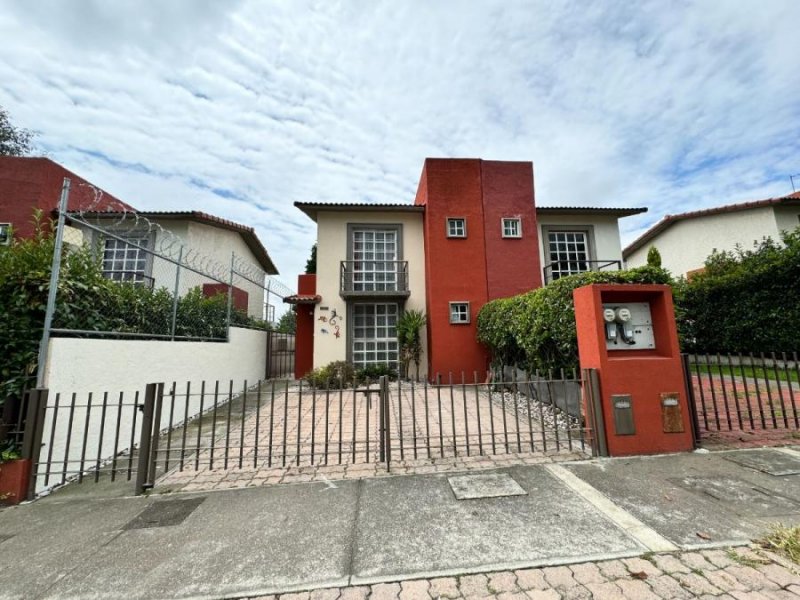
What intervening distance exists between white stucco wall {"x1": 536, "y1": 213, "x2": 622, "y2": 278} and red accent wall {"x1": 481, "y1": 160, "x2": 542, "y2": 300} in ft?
4.19

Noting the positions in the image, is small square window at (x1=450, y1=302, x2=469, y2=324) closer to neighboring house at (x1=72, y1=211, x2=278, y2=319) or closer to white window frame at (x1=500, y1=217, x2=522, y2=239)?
white window frame at (x1=500, y1=217, x2=522, y2=239)

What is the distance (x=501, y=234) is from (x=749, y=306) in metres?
7.10

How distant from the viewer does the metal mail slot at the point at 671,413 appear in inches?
164

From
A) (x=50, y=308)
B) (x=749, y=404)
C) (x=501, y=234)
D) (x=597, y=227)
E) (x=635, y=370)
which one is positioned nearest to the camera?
(x=50, y=308)

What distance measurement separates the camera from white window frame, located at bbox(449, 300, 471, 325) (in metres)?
10.9

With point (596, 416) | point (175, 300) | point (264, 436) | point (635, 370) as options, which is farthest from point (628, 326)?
point (175, 300)

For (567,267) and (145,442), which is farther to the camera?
(567,267)

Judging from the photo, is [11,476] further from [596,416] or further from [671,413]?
[671,413]

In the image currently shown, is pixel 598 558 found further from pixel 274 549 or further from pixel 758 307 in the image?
pixel 758 307

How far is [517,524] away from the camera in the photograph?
2.67 metres

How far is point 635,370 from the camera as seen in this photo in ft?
13.8

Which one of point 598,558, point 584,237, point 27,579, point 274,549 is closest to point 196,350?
point 27,579

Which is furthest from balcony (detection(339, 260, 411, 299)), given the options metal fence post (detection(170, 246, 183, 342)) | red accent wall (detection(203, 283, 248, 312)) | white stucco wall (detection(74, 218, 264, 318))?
metal fence post (detection(170, 246, 183, 342))

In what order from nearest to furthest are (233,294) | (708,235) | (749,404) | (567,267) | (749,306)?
(749,404)
(749,306)
(233,294)
(567,267)
(708,235)
